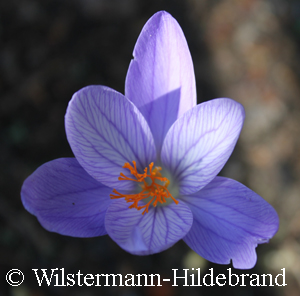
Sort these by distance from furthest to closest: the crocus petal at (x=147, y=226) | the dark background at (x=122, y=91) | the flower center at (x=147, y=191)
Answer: the dark background at (x=122, y=91) → the flower center at (x=147, y=191) → the crocus petal at (x=147, y=226)

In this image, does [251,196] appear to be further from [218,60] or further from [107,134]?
[218,60]

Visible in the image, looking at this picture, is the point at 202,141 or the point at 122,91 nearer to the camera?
the point at 202,141

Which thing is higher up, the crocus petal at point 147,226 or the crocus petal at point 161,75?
the crocus petal at point 161,75

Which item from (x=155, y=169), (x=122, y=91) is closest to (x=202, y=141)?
(x=155, y=169)

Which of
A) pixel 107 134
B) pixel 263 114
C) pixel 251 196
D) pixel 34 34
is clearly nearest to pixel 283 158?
pixel 263 114

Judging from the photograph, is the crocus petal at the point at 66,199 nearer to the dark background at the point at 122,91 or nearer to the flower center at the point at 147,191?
the flower center at the point at 147,191

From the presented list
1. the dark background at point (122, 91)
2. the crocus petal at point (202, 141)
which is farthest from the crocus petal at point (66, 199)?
the dark background at point (122, 91)

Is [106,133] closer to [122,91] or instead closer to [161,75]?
[161,75]

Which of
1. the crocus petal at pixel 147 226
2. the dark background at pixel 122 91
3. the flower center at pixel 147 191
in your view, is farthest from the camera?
the dark background at pixel 122 91
